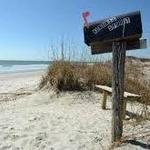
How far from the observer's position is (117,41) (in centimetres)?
514

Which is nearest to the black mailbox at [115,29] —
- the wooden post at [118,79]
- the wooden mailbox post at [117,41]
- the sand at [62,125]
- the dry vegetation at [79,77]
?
the wooden mailbox post at [117,41]

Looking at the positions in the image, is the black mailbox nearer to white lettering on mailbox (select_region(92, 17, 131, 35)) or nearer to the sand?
white lettering on mailbox (select_region(92, 17, 131, 35))

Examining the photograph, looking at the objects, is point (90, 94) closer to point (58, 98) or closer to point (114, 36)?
point (58, 98)

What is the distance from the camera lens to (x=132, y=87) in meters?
9.89

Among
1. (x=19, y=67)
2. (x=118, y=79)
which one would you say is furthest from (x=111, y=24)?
(x=19, y=67)

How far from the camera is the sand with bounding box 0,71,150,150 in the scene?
212 inches

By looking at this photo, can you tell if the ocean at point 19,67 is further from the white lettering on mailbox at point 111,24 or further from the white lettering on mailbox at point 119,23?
the white lettering on mailbox at point 119,23

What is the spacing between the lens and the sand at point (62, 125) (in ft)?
17.7

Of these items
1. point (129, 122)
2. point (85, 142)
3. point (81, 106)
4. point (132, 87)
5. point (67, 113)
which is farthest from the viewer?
point (132, 87)

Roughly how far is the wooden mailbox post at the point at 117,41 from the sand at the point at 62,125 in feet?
1.65

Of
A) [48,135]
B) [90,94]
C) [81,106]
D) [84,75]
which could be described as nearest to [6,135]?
[48,135]

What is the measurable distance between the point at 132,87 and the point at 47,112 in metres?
3.23

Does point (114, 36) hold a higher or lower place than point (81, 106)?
higher

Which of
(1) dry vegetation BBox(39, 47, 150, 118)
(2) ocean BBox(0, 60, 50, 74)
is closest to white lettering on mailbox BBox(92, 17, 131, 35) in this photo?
(1) dry vegetation BBox(39, 47, 150, 118)
